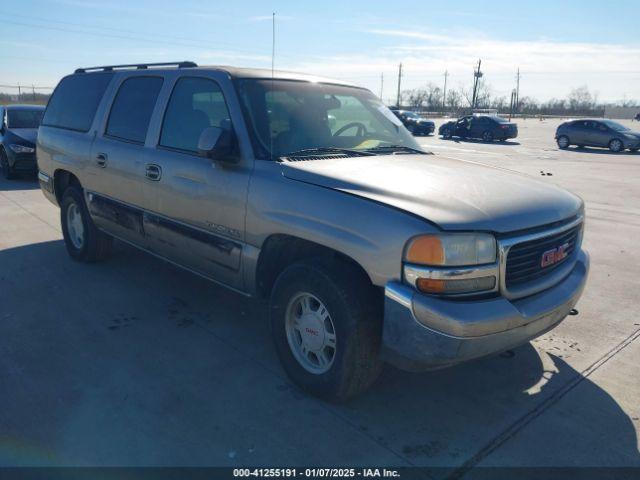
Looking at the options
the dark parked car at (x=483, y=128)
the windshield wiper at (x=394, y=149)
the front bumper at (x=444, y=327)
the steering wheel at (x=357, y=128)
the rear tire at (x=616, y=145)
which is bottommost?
the front bumper at (x=444, y=327)

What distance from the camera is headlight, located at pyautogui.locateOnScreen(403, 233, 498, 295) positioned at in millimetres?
2609

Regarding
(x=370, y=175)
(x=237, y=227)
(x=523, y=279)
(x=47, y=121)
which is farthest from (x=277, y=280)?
(x=47, y=121)

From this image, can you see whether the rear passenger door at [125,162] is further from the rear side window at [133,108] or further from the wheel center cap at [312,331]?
the wheel center cap at [312,331]

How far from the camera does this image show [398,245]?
2635 millimetres

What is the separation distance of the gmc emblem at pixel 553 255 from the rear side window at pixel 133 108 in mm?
3184

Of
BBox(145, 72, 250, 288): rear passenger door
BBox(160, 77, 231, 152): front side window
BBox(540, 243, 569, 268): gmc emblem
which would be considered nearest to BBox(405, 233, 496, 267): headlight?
BBox(540, 243, 569, 268): gmc emblem

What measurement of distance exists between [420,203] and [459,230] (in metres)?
0.27

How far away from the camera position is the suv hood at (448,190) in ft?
8.98

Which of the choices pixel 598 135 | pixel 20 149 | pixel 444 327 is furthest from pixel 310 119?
pixel 598 135

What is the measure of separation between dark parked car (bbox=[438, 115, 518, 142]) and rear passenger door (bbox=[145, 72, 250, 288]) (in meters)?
27.3

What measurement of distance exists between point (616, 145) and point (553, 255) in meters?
24.3

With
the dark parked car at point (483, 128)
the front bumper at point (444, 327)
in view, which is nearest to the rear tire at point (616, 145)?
the dark parked car at point (483, 128)

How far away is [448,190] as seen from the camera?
301 cm

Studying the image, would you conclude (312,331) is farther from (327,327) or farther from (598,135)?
(598,135)
